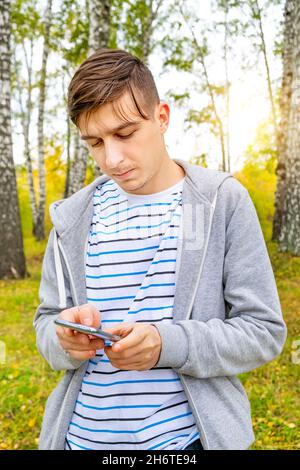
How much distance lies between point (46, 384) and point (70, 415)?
332 centimetres

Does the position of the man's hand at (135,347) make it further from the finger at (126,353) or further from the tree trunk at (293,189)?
the tree trunk at (293,189)

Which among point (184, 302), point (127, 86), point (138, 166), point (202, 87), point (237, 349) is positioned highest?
point (202, 87)

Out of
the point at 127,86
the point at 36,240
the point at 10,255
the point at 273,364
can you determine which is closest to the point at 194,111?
the point at 36,240

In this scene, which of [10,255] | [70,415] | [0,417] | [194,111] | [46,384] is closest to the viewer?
[70,415]

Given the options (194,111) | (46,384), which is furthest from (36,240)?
(46,384)

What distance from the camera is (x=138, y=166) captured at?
67.7 inches

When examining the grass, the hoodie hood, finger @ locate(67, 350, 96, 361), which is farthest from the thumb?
the grass

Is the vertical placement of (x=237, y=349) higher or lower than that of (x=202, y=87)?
lower

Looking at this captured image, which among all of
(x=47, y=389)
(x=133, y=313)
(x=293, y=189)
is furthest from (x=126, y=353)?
(x=293, y=189)

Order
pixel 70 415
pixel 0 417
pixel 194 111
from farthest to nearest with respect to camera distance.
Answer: pixel 194 111 → pixel 0 417 → pixel 70 415

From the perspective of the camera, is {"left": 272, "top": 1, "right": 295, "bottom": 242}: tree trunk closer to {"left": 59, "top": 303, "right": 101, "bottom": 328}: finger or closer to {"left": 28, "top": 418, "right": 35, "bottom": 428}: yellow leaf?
{"left": 28, "top": 418, "right": 35, "bottom": 428}: yellow leaf

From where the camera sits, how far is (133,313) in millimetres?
1711

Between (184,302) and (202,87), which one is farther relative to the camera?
(202,87)

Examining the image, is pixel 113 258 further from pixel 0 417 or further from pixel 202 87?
pixel 202 87
